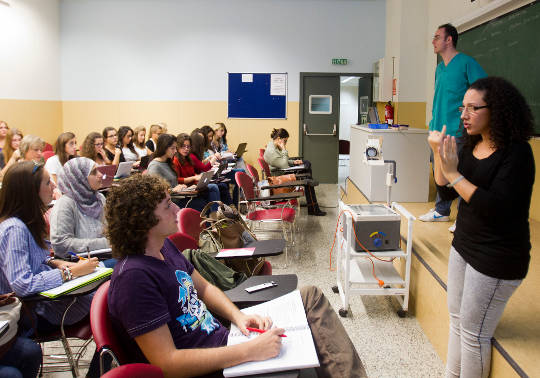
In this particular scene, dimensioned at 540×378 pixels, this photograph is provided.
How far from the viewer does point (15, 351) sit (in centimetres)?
184

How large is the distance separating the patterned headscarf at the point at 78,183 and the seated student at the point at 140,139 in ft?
16.2

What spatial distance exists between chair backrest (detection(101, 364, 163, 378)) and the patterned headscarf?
1.83 meters

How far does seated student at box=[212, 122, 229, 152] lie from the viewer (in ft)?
26.5

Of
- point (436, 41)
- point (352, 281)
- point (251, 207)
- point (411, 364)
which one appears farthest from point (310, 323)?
point (251, 207)

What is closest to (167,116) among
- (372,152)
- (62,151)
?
(62,151)

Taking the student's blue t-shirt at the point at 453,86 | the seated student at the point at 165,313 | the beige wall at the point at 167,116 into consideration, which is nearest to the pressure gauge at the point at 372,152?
the student's blue t-shirt at the point at 453,86

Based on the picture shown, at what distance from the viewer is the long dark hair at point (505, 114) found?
179cm

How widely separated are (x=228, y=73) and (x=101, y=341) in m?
8.09

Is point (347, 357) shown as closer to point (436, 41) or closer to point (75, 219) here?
point (75, 219)

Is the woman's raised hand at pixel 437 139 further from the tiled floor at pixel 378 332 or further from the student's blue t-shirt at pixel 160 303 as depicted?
the tiled floor at pixel 378 332

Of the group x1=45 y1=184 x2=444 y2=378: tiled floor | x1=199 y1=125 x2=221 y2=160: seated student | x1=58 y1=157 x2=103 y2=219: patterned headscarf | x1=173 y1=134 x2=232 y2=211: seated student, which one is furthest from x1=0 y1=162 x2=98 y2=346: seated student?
x1=199 y1=125 x2=221 y2=160: seated student

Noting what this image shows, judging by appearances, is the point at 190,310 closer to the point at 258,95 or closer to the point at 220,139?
the point at 220,139

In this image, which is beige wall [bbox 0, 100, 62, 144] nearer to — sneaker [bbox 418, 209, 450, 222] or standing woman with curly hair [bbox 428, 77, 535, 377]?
sneaker [bbox 418, 209, 450, 222]

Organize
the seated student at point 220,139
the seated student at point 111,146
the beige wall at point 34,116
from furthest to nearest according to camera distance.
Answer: the seated student at point 220,139 → the beige wall at point 34,116 → the seated student at point 111,146
